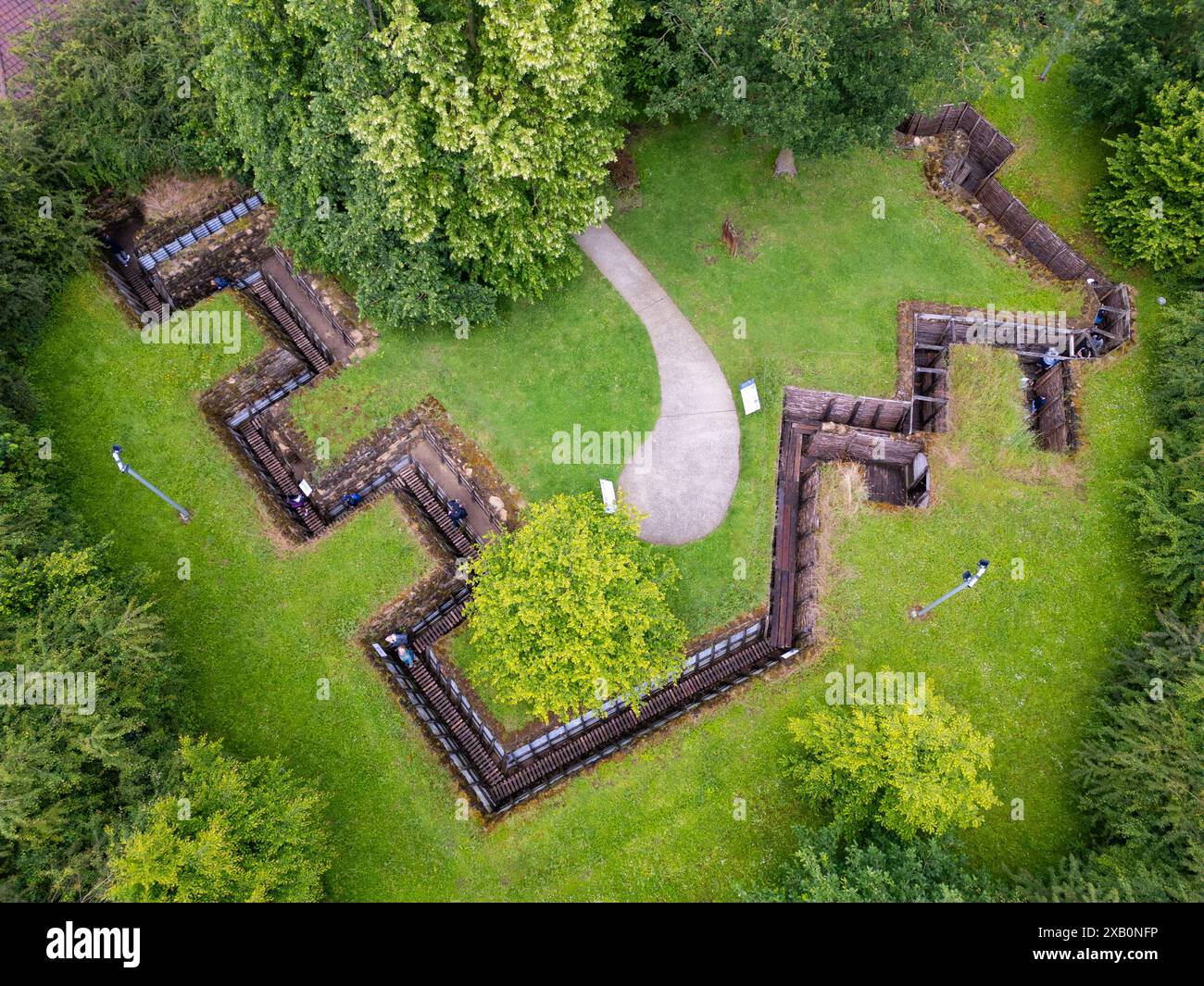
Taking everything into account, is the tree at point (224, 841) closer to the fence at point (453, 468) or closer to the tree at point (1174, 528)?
the fence at point (453, 468)

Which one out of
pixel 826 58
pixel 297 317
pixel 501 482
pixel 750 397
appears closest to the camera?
pixel 826 58

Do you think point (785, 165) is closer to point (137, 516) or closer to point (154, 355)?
point (154, 355)

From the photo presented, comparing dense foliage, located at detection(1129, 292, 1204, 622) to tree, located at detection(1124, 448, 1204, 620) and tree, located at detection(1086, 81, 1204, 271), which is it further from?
tree, located at detection(1086, 81, 1204, 271)

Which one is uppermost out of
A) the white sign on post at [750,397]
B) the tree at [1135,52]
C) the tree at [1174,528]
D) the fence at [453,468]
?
the tree at [1135,52]

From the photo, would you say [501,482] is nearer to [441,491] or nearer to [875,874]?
[441,491]

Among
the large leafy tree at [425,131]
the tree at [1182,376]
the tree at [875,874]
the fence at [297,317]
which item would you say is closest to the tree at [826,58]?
the large leafy tree at [425,131]

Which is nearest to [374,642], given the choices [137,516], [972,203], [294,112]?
[137,516]

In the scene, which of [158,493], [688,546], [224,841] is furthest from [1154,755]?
[158,493]
